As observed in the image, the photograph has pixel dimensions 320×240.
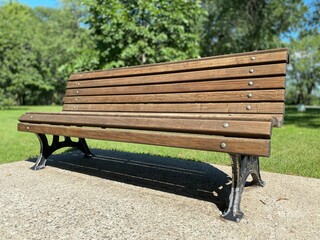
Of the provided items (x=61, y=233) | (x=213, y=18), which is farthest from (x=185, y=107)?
(x=213, y=18)

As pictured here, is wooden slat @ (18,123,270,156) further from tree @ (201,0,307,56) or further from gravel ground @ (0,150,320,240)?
tree @ (201,0,307,56)

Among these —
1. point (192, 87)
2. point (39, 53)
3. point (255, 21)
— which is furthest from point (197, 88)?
point (39, 53)

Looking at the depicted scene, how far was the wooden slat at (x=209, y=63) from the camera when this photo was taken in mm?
3086

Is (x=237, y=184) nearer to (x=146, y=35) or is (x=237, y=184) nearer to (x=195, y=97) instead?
(x=195, y=97)

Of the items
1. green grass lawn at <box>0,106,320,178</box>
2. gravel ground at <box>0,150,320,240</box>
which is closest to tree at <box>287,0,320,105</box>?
green grass lawn at <box>0,106,320,178</box>

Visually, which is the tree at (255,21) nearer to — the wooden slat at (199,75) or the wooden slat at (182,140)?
the wooden slat at (199,75)

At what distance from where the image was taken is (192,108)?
3.64m

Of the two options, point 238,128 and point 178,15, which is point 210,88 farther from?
point 178,15

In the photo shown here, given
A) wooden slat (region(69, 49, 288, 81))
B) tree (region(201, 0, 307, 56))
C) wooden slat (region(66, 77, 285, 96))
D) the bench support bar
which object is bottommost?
the bench support bar

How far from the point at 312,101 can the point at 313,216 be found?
4716 cm

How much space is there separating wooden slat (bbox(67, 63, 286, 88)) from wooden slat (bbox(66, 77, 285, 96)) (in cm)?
5

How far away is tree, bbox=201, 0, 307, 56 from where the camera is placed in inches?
721

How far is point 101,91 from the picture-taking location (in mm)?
4594

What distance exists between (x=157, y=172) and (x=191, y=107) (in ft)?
3.42
